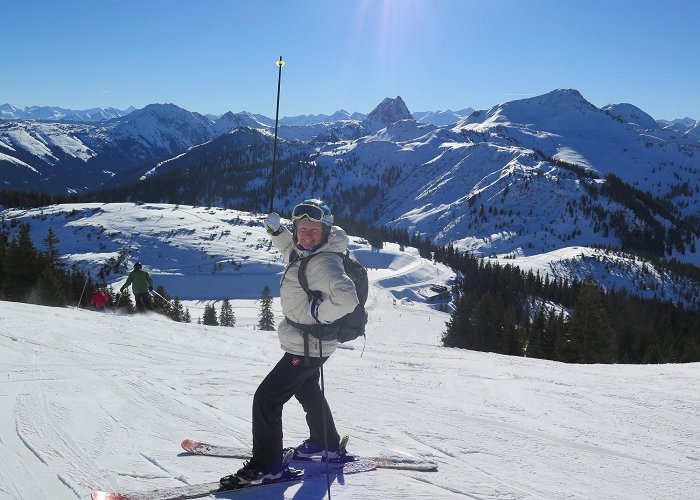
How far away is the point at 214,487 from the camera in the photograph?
4285mm

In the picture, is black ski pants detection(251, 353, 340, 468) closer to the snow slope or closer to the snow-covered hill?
the snow slope

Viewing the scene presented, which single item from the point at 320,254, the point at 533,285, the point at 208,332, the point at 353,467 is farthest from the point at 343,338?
the point at 533,285

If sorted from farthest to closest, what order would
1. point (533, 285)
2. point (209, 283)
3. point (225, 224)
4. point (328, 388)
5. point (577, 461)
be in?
point (225, 224) < point (533, 285) < point (209, 283) < point (328, 388) < point (577, 461)

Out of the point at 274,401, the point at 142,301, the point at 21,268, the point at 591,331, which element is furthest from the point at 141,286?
the point at 591,331

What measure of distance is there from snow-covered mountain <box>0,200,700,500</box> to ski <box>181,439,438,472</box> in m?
0.09

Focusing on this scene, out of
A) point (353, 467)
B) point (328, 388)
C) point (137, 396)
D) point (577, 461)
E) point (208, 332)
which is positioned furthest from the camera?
point (208, 332)

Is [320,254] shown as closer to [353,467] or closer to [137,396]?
[353,467]

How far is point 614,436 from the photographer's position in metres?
6.30

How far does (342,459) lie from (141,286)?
49.0 ft

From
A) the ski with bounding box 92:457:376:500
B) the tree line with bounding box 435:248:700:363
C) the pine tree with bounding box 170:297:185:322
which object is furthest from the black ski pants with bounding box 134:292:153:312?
the tree line with bounding box 435:248:700:363

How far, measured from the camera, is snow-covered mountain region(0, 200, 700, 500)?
4.60m

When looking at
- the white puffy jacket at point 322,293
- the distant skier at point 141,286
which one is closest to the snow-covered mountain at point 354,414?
the white puffy jacket at point 322,293

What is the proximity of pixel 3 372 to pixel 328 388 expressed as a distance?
500 centimetres

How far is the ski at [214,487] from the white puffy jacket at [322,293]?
1223mm
